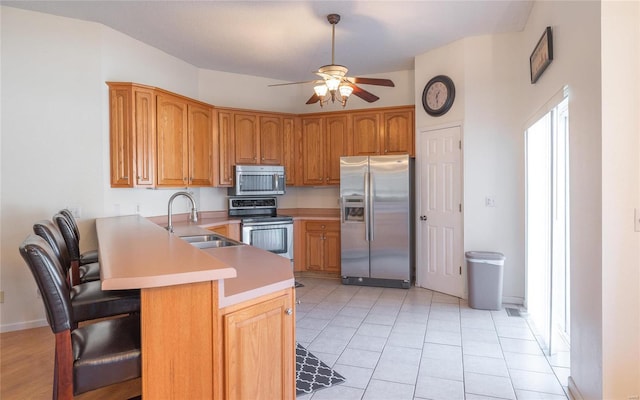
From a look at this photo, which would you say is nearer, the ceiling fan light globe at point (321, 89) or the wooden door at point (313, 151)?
the ceiling fan light globe at point (321, 89)

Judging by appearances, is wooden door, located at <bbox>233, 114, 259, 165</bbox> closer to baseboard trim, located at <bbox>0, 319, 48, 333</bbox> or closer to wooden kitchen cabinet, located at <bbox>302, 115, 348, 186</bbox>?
wooden kitchen cabinet, located at <bbox>302, 115, 348, 186</bbox>

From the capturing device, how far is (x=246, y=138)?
5305 mm

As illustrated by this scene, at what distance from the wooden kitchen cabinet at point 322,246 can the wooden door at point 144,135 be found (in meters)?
2.32

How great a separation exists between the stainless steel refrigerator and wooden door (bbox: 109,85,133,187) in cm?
254

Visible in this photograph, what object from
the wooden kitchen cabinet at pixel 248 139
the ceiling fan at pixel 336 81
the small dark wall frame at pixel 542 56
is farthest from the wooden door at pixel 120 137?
the small dark wall frame at pixel 542 56

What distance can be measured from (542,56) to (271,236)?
368 centimetres

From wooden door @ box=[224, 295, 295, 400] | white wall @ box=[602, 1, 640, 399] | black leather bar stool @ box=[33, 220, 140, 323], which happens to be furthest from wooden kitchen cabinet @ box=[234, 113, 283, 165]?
white wall @ box=[602, 1, 640, 399]

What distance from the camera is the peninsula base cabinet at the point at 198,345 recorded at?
1334 mm

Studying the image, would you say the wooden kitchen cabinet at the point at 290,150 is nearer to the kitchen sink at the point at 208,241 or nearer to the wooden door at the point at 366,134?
the wooden door at the point at 366,134

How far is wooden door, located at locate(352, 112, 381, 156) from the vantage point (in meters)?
5.23

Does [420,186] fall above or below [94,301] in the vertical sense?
above

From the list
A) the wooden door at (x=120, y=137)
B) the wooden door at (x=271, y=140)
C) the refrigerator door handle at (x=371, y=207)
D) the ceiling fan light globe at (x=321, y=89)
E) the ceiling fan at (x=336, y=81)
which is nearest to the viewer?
the ceiling fan at (x=336, y=81)

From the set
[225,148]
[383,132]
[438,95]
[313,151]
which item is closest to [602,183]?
[438,95]

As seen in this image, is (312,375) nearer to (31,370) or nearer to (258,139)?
(31,370)
